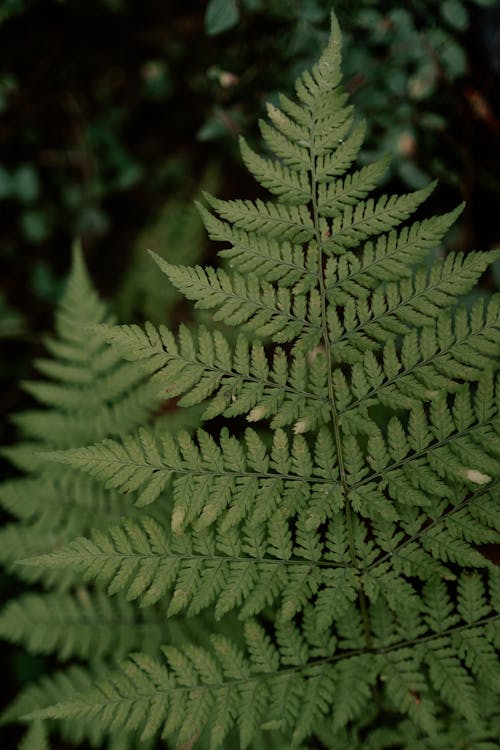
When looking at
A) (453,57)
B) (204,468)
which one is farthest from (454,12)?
(204,468)

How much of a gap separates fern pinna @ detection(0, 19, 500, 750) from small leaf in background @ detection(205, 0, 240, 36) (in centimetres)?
111

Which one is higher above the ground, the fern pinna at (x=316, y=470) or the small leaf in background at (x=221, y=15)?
the small leaf in background at (x=221, y=15)

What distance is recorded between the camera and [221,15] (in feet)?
7.97

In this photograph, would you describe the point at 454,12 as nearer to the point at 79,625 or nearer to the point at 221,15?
the point at 221,15

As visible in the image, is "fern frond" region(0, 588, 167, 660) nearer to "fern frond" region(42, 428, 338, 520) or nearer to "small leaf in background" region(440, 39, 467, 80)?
"fern frond" region(42, 428, 338, 520)

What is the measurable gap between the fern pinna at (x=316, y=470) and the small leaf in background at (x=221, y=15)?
111 centimetres

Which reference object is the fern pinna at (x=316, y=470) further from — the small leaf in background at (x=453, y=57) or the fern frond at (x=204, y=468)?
the small leaf in background at (x=453, y=57)

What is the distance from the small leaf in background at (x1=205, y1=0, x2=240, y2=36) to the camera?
2422 millimetres

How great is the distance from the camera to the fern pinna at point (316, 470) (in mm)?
1595

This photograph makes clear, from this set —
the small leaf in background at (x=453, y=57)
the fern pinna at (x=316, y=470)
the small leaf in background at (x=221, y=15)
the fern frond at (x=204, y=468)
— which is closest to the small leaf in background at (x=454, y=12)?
the small leaf in background at (x=453, y=57)

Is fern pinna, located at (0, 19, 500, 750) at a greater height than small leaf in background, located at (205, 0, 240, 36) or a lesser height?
lesser

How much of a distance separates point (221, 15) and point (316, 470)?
6.50 feet

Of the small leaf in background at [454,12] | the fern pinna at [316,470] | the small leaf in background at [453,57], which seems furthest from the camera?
the small leaf in background at [453,57]

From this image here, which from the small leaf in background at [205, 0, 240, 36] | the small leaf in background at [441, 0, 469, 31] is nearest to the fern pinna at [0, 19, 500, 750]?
the small leaf in background at [205, 0, 240, 36]
